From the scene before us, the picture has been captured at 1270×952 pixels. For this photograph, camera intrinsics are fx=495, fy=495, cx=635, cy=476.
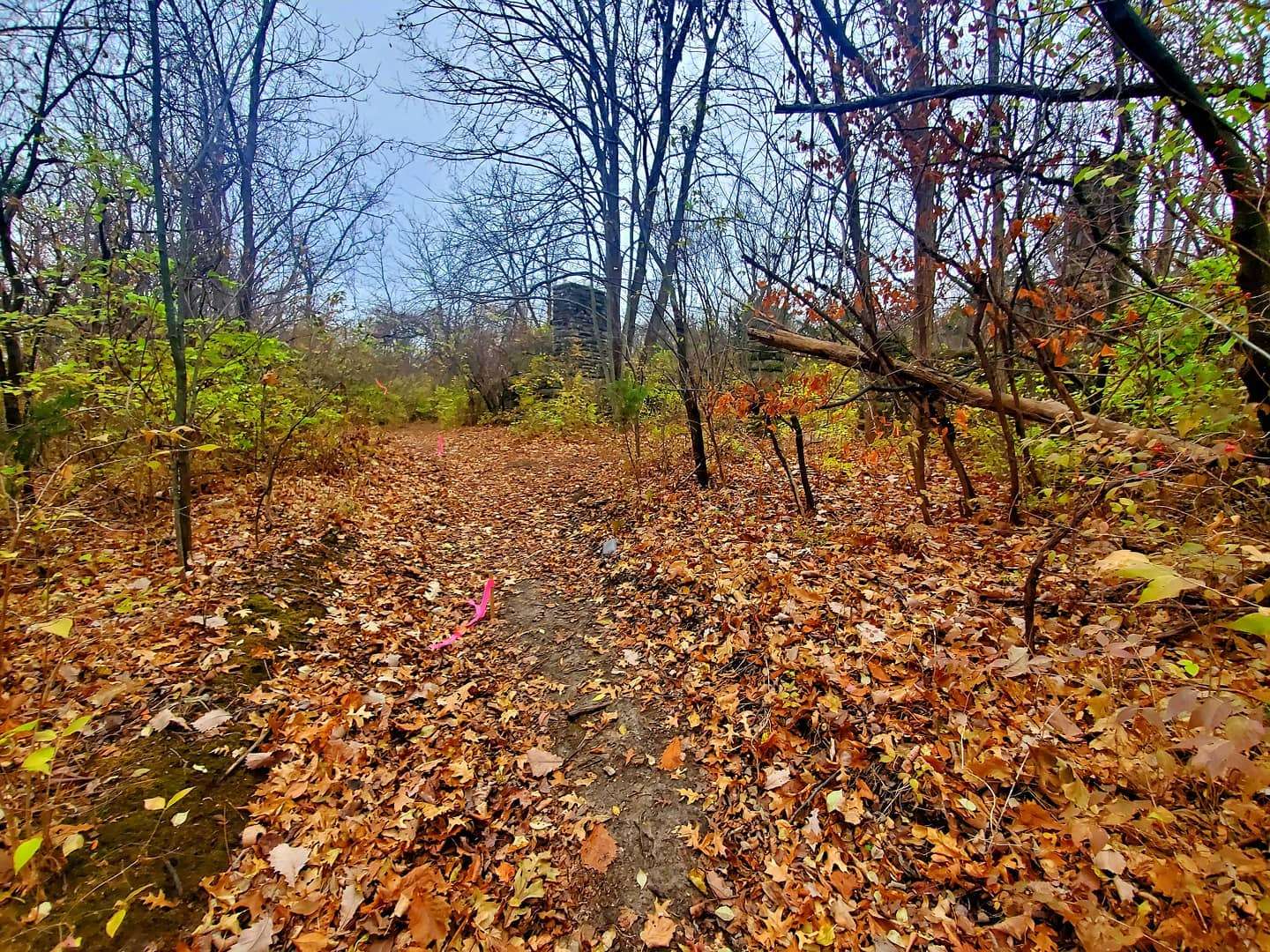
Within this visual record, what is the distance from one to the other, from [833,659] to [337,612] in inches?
154

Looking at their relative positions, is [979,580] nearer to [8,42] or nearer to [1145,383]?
[1145,383]

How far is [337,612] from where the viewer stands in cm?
418

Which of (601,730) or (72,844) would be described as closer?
(72,844)

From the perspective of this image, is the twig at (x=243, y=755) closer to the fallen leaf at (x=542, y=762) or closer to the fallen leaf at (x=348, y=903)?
the fallen leaf at (x=348, y=903)

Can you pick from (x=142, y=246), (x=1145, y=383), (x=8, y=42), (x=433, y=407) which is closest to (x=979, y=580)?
(x=1145, y=383)

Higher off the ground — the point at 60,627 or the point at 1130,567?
the point at 1130,567

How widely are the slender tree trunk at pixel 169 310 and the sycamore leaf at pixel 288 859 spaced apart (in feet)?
9.42

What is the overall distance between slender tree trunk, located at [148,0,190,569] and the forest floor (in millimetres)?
471

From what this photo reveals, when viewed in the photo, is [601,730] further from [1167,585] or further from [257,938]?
[1167,585]

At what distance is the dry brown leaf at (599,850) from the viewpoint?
231 centimetres

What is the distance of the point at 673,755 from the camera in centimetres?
284

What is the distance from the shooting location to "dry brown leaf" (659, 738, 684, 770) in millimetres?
2785

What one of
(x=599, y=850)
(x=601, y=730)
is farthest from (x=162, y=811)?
(x=601, y=730)

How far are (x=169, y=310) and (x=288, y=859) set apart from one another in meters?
4.04
